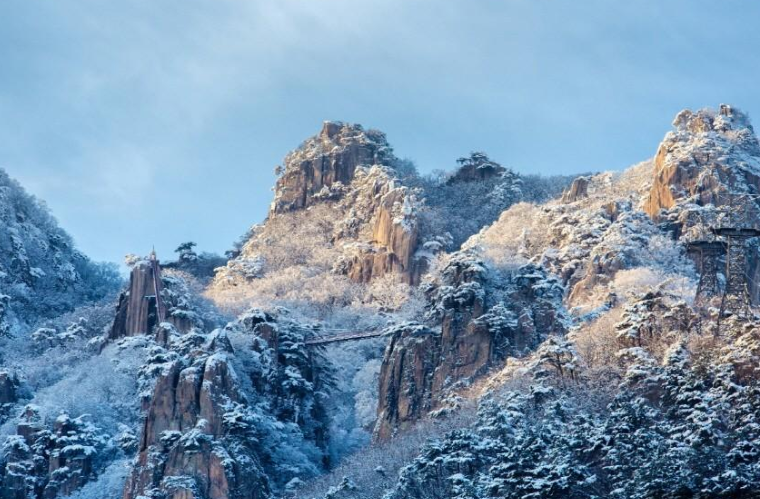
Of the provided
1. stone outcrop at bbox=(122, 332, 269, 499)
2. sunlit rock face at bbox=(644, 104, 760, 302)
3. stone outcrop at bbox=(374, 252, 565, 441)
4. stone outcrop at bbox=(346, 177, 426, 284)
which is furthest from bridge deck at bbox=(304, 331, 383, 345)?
sunlit rock face at bbox=(644, 104, 760, 302)

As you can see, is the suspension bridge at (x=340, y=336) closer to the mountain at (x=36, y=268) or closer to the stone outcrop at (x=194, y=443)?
the stone outcrop at (x=194, y=443)

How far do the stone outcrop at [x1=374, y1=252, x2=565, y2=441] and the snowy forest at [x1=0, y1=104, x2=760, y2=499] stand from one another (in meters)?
0.14

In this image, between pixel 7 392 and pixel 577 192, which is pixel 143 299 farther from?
pixel 577 192

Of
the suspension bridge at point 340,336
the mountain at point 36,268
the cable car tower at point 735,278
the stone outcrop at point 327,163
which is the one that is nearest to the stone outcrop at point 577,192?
the suspension bridge at point 340,336

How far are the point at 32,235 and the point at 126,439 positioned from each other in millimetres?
51786

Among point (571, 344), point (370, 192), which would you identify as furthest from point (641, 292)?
point (370, 192)

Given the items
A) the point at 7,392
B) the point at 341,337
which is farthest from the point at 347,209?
the point at 7,392

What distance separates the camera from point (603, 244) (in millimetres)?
110250

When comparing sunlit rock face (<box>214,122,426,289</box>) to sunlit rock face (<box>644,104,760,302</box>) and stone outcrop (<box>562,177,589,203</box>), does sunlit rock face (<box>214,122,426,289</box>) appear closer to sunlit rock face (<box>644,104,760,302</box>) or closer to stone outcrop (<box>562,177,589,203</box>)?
stone outcrop (<box>562,177,589,203</box>)

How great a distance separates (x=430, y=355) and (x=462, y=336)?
2.20 meters

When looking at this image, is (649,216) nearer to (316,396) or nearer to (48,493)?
(316,396)

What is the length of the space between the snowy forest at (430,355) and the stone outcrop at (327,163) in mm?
9485

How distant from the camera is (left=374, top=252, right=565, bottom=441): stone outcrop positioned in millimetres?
96250

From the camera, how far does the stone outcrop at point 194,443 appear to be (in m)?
88.8
